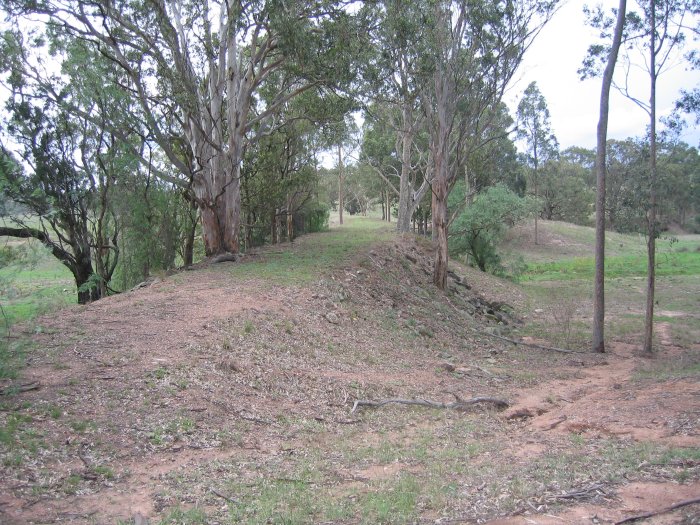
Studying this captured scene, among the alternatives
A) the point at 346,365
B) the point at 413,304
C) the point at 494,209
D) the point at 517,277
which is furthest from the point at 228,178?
the point at 517,277

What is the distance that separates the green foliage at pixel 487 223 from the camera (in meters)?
30.2

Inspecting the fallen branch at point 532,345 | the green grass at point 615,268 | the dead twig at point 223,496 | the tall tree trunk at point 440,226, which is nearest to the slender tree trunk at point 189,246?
the tall tree trunk at point 440,226

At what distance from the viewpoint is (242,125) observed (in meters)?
20.3

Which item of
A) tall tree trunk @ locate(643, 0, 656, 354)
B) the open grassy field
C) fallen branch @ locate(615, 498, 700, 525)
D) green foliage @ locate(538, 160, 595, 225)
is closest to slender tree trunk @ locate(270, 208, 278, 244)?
the open grassy field

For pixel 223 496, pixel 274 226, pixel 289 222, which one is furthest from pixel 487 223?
pixel 223 496

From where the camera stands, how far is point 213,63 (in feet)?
63.8

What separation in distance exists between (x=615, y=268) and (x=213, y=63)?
32.3 meters

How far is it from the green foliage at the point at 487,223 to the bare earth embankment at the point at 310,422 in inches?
588

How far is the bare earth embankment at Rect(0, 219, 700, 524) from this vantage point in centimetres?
542

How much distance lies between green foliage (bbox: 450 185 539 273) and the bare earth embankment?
14945mm

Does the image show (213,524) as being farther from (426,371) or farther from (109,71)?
(109,71)

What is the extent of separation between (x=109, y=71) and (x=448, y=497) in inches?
736

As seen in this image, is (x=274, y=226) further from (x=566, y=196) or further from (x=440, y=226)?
(x=566, y=196)

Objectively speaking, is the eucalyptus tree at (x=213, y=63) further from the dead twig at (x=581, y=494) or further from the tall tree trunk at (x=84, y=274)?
the dead twig at (x=581, y=494)
